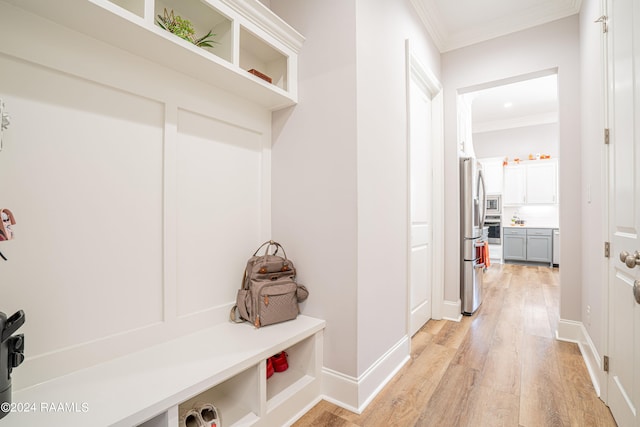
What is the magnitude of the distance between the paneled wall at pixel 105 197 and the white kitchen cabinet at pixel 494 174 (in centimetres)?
653

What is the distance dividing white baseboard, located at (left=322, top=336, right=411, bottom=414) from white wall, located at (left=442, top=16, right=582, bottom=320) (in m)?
1.55

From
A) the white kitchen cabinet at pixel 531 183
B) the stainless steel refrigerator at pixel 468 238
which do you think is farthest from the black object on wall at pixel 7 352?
the white kitchen cabinet at pixel 531 183

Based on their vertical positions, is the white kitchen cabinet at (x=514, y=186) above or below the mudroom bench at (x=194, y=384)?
above

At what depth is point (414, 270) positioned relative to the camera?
8.54 feet

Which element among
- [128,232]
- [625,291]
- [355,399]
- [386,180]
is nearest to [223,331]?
[128,232]

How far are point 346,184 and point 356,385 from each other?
1.10 meters

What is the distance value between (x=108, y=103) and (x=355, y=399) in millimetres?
1897

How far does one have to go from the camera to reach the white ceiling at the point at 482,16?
8.33 ft

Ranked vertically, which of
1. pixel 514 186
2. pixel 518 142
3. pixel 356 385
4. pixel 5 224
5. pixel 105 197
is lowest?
pixel 356 385

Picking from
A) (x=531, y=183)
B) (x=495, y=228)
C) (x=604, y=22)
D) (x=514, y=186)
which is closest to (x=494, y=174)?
(x=514, y=186)

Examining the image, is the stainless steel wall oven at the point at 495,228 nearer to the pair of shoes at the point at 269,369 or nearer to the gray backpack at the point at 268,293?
the gray backpack at the point at 268,293

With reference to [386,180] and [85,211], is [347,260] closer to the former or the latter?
[386,180]

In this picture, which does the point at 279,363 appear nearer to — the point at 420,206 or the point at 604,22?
the point at 420,206

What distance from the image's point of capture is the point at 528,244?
613 centimetres
